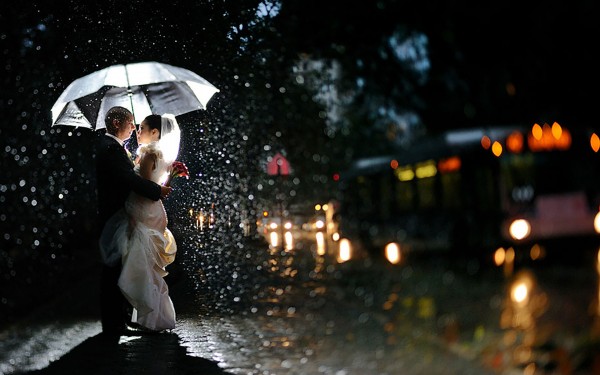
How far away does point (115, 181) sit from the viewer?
318 inches

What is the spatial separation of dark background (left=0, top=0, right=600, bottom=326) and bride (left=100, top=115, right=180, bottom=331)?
1.41 m

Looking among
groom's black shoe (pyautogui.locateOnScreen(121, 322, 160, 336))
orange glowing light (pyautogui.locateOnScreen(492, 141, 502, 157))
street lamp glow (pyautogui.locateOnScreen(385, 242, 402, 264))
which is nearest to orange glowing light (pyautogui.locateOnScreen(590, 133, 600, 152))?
orange glowing light (pyautogui.locateOnScreen(492, 141, 502, 157))

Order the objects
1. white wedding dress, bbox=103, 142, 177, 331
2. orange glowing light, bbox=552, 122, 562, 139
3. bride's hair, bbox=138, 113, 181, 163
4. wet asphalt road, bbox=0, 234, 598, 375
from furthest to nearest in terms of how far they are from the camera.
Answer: bride's hair, bbox=138, 113, 181, 163 < white wedding dress, bbox=103, 142, 177, 331 < orange glowing light, bbox=552, 122, 562, 139 < wet asphalt road, bbox=0, 234, 598, 375

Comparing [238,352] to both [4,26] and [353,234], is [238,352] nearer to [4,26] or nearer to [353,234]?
[353,234]

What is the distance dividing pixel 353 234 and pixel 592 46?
2.47 m

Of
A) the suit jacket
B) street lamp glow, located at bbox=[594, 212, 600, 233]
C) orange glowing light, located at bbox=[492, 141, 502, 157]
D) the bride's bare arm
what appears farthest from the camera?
the bride's bare arm

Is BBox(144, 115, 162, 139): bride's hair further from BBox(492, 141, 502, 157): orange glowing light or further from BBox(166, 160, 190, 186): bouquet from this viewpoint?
BBox(492, 141, 502, 157): orange glowing light

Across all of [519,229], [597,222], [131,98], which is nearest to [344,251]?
[519,229]

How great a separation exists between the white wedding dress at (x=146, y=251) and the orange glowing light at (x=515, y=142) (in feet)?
10.5

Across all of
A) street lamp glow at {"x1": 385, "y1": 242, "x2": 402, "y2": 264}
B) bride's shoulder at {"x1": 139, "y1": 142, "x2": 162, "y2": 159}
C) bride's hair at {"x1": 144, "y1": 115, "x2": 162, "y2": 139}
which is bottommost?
street lamp glow at {"x1": 385, "y1": 242, "x2": 402, "y2": 264}

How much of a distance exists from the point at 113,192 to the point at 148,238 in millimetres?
530

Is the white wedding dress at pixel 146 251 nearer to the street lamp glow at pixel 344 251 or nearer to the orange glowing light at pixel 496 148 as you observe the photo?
the street lamp glow at pixel 344 251

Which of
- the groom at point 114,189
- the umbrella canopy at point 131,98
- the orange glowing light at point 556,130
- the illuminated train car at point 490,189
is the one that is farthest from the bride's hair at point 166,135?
the orange glowing light at point 556,130

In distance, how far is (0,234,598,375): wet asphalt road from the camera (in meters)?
6.15
